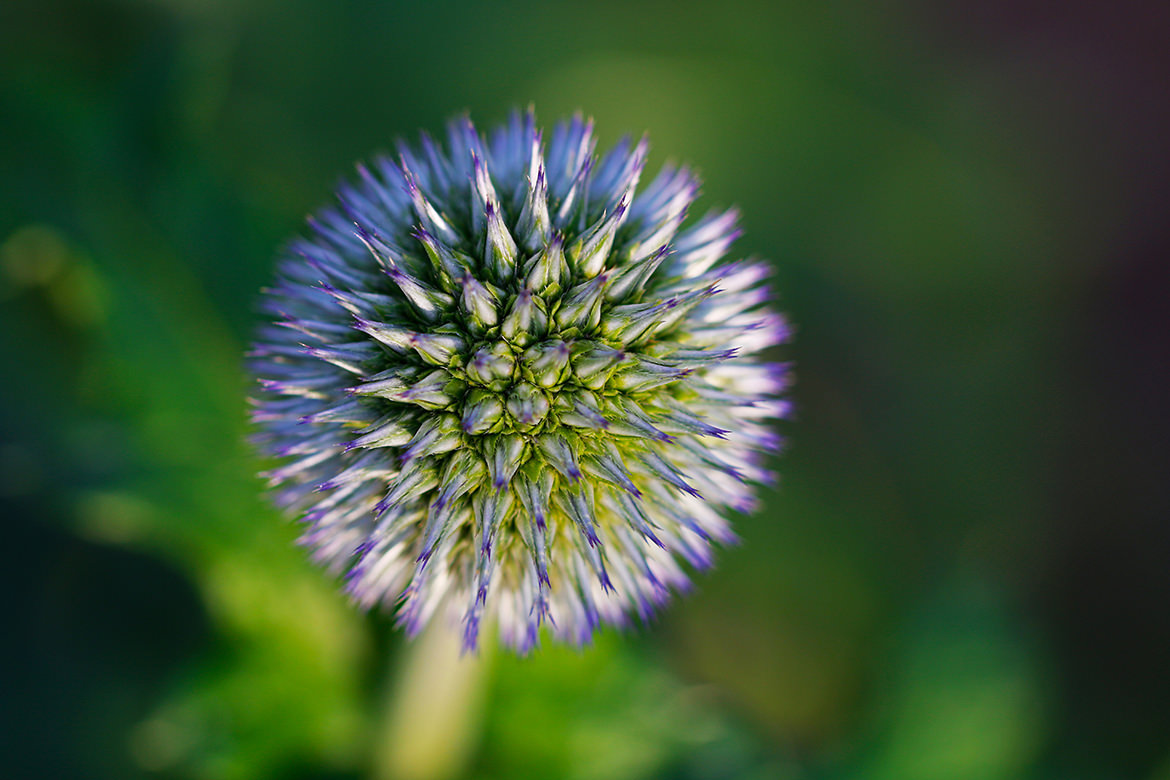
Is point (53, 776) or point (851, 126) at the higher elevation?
point (851, 126)

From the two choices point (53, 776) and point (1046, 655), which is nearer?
point (53, 776)

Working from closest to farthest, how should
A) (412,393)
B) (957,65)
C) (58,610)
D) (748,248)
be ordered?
(412,393)
(58,610)
(748,248)
(957,65)

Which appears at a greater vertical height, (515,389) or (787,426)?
(515,389)

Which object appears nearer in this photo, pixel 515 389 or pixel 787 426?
pixel 515 389

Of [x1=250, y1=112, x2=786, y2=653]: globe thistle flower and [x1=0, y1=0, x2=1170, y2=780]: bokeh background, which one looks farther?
[x1=0, y1=0, x2=1170, y2=780]: bokeh background

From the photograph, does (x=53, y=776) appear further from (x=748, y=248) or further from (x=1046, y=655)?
(x=1046, y=655)

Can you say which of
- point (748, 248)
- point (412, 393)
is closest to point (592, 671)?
point (412, 393)
